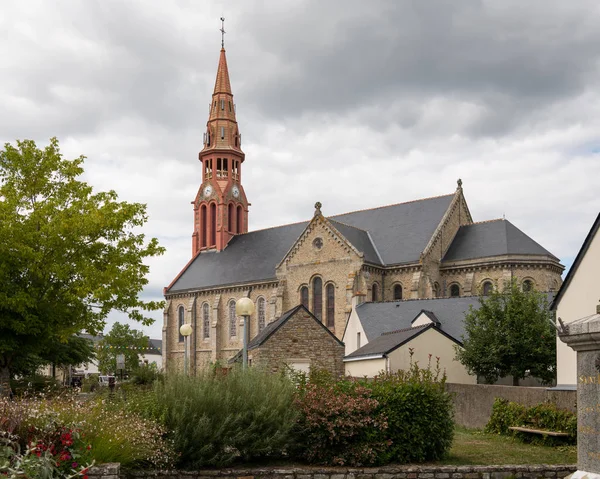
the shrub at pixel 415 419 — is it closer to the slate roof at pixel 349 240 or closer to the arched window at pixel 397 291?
the slate roof at pixel 349 240

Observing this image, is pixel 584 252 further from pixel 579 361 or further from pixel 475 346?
pixel 579 361

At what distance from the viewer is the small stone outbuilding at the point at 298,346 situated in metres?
20.5

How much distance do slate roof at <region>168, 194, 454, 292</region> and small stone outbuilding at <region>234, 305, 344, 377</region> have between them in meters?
26.2

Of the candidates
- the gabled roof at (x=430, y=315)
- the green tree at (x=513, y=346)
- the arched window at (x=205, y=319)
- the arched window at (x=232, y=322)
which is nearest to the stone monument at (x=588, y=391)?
the green tree at (x=513, y=346)

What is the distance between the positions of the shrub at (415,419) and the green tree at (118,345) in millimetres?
61035

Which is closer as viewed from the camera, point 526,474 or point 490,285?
point 526,474

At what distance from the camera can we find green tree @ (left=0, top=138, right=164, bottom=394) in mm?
19516

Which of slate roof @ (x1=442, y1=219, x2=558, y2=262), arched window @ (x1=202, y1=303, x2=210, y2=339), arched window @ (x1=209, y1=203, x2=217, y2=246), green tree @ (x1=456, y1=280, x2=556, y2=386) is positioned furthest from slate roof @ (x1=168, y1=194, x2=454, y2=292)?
green tree @ (x1=456, y1=280, x2=556, y2=386)

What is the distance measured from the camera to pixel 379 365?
24.7 meters

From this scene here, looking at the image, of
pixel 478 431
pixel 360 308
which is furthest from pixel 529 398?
pixel 360 308

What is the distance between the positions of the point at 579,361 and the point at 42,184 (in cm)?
1822

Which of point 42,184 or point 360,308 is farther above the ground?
point 42,184

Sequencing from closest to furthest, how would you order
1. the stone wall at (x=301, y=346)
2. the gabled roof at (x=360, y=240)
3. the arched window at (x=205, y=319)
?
the stone wall at (x=301, y=346) → the gabled roof at (x=360, y=240) → the arched window at (x=205, y=319)

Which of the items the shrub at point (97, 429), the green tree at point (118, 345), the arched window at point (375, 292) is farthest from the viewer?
the green tree at point (118, 345)
